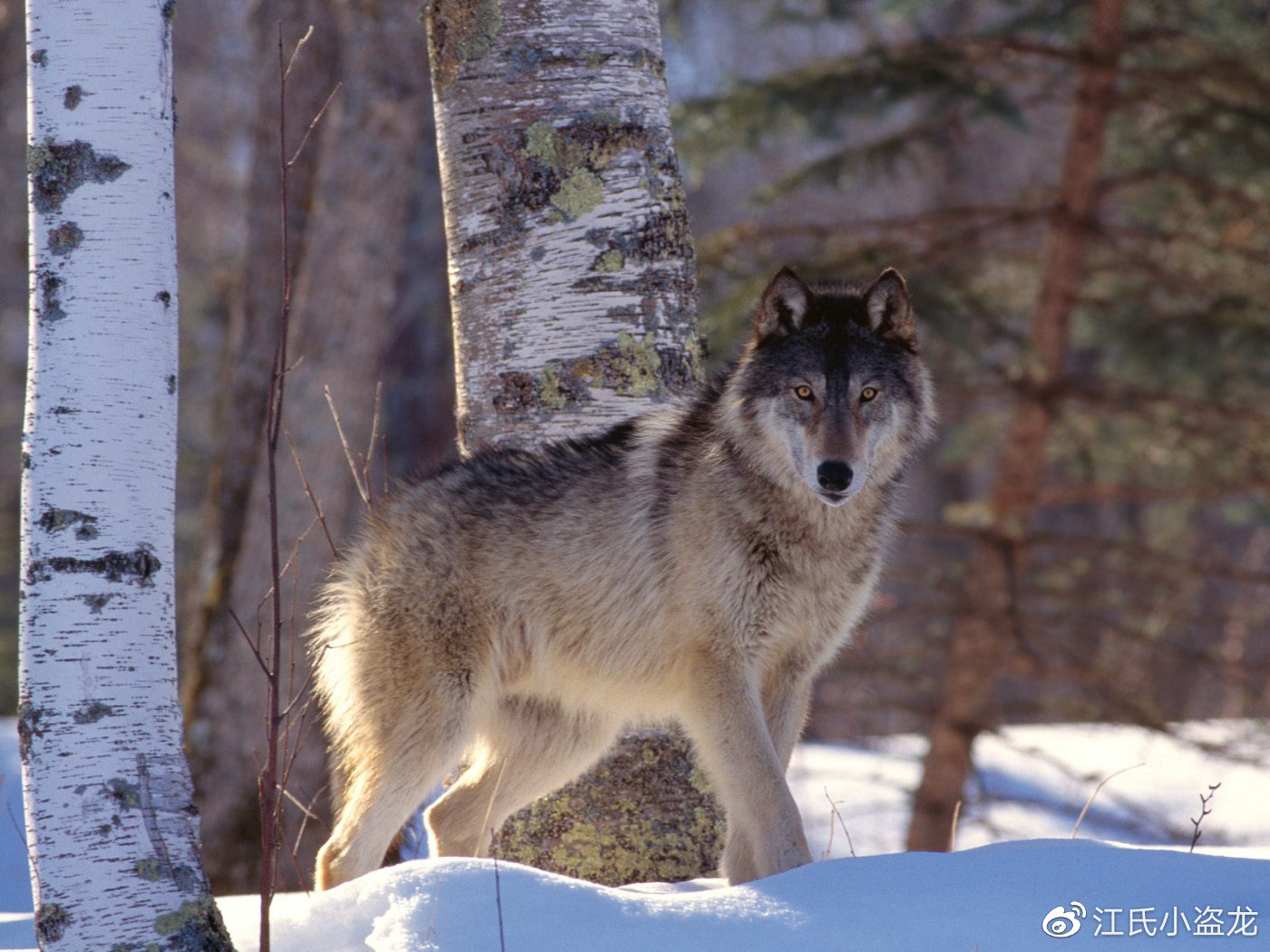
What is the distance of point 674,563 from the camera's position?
4387 mm

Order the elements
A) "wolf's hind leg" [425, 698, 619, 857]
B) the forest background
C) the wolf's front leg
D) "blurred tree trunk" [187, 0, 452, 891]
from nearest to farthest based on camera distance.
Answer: the wolf's front leg < "wolf's hind leg" [425, 698, 619, 857] < "blurred tree trunk" [187, 0, 452, 891] < the forest background

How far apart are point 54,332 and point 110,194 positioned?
0.36 metres

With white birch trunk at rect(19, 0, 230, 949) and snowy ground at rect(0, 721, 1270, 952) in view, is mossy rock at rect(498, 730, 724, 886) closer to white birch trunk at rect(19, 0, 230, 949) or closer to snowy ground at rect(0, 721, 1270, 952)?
snowy ground at rect(0, 721, 1270, 952)

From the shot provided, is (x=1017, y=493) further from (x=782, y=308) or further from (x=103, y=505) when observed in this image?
(x=103, y=505)

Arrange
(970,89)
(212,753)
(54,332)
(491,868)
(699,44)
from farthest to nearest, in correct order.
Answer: (699,44)
(970,89)
(212,753)
(491,868)
(54,332)

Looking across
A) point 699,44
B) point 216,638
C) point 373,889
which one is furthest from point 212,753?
point 699,44

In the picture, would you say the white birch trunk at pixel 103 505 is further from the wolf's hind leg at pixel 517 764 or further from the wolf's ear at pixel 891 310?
the wolf's ear at pixel 891 310

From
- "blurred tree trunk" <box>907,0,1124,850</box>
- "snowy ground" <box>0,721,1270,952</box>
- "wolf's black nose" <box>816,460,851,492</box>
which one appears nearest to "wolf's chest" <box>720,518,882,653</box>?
"wolf's black nose" <box>816,460,851,492</box>

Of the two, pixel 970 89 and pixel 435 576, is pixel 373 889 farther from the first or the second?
pixel 970 89

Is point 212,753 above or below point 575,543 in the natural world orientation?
below

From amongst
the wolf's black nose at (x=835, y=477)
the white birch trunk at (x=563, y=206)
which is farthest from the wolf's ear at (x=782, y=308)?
the wolf's black nose at (x=835, y=477)

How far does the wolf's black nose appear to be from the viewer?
13.0 feet

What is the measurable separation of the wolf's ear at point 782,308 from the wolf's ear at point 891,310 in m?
0.23

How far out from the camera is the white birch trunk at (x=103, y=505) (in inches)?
118
